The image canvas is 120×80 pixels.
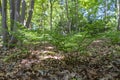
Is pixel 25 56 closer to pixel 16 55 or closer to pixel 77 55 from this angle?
pixel 16 55

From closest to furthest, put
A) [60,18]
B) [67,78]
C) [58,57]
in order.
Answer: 1. [67,78]
2. [58,57]
3. [60,18]

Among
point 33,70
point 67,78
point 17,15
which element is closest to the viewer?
point 67,78

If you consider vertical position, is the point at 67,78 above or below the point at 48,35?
below

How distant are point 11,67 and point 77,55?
5.01ft

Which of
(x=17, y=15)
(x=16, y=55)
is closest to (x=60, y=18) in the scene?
(x=17, y=15)

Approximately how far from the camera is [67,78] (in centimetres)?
405

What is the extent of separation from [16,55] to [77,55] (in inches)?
68.6

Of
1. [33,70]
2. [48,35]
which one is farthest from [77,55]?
[33,70]

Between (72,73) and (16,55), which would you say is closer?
(72,73)

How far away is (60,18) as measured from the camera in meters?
32.2

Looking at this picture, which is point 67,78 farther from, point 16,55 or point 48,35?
point 16,55

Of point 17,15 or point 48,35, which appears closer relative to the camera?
point 48,35

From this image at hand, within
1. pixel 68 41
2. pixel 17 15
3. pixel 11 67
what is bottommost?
pixel 11 67

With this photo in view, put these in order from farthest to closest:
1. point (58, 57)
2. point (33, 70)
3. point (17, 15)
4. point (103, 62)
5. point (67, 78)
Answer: point (17, 15)
point (58, 57)
point (103, 62)
point (33, 70)
point (67, 78)
